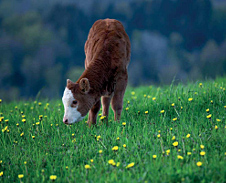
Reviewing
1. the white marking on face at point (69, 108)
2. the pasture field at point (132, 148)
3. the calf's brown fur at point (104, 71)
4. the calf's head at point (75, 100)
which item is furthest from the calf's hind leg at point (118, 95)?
the white marking on face at point (69, 108)

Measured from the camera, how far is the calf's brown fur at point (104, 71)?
17.7 feet

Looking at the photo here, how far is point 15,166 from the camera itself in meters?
4.73

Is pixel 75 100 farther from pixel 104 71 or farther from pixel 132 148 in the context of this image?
pixel 132 148

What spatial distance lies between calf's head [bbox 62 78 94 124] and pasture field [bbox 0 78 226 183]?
389mm

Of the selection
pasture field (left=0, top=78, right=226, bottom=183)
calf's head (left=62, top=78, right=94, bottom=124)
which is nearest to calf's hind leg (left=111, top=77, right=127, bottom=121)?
pasture field (left=0, top=78, right=226, bottom=183)

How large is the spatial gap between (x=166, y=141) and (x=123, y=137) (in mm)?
702

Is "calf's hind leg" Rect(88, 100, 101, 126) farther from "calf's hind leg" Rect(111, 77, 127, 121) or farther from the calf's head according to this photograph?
the calf's head

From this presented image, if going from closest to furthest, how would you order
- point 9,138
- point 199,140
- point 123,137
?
point 199,140
point 123,137
point 9,138

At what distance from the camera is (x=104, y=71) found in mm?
5699

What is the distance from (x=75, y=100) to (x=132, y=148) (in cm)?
139

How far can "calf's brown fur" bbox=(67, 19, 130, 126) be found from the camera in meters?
5.40

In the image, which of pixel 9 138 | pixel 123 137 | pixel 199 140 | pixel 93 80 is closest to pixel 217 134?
pixel 199 140

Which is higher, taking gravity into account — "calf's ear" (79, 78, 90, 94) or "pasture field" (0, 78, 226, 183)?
"calf's ear" (79, 78, 90, 94)

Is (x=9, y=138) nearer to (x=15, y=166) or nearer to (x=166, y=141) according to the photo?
(x=15, y=166)
